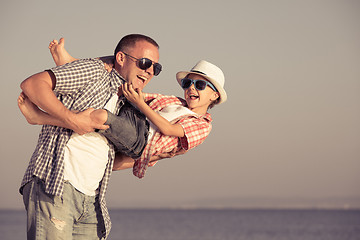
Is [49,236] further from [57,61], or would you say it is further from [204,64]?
[204,64]

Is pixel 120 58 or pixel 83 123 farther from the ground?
pixel 120 58

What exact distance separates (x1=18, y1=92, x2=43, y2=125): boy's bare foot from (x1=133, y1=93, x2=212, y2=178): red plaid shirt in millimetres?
1002

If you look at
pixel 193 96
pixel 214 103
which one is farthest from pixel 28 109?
pixel 214 103

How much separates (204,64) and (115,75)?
113cm

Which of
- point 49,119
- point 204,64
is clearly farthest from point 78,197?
point 204,64

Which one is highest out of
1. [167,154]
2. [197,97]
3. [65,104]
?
[197,97]

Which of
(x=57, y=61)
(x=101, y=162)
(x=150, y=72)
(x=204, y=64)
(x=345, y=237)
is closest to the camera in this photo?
(x=101, y=162)

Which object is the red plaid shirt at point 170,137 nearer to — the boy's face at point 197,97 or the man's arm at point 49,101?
the boy's face at point 197,97

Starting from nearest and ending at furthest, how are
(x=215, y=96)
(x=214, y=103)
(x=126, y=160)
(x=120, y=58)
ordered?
(x=120, y=58), (x=126, y=160), (x=215, y=96), (x=214, y=103)

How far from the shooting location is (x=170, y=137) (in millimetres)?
5234

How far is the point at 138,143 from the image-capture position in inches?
192

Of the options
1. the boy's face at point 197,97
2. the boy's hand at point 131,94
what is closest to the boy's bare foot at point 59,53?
the boy's hand at point 131,94

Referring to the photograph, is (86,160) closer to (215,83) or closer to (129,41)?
(129,41)

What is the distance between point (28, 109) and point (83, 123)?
0.52 meters
